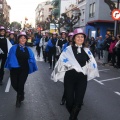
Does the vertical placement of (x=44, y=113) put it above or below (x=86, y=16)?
below

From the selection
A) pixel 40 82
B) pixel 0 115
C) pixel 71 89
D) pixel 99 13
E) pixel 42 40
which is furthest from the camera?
pixel 99 13

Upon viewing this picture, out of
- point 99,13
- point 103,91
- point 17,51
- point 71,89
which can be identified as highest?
point 99,13

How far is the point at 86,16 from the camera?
42156 millimetres

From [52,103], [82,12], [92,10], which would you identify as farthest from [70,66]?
[82,12]

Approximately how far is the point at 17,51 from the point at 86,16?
119 feet

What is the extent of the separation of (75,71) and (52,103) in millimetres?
2132

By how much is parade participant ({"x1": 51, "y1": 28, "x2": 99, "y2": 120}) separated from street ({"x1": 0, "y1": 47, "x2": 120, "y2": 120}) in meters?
→ 0.79

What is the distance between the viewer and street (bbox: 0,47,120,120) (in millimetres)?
6102

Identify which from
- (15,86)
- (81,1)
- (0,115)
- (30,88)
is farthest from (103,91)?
(81,1)

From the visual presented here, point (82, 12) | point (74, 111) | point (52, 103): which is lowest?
point (52, 103)

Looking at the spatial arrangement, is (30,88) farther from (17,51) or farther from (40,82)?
(17,51)

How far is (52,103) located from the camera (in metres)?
7.18

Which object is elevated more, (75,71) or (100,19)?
(100,19)

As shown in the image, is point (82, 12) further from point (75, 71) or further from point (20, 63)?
point (75, 71)
